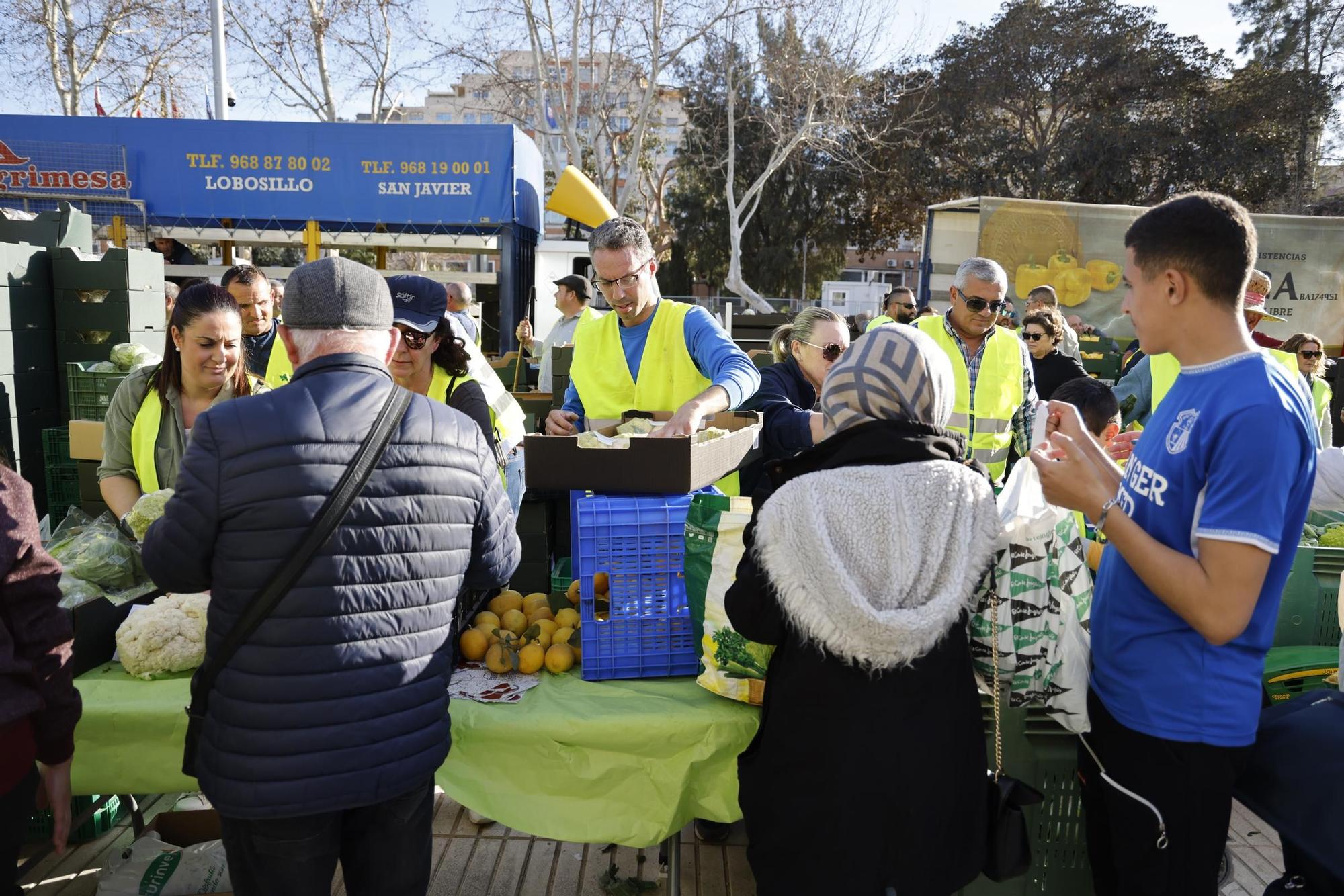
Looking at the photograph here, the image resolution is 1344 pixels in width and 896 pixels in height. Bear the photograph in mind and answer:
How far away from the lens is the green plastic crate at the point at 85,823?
300 centimetres

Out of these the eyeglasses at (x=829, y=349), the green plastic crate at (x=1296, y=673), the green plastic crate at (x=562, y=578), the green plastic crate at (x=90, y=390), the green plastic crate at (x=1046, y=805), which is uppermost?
the eyeglasses at (x=829, y=349)

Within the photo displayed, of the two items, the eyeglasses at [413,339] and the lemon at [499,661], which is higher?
the eyeglasses at [413,339]

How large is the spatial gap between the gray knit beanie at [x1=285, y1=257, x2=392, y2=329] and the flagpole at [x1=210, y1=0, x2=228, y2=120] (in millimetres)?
14712

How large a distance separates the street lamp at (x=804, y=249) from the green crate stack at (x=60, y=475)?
29146 mm

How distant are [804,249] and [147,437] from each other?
101 feet

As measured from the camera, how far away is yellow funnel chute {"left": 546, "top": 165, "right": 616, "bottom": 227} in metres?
12.7

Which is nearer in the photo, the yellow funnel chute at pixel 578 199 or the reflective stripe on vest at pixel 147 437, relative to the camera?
the reflective stripe on vest at pixel 147 437

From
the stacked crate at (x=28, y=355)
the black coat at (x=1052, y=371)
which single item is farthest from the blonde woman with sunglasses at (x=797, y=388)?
the stacked crate at (x=28, y=355)

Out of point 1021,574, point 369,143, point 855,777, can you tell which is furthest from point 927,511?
point 369,143

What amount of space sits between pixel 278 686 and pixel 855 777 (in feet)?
3.73

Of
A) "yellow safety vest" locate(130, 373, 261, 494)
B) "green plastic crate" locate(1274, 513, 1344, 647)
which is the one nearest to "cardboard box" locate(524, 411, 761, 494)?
"yellow safety vest" locate(130, 373, 261, 494)

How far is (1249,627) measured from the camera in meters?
1.77

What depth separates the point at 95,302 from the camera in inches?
235

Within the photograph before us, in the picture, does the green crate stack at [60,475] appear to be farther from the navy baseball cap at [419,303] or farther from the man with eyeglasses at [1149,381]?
the man with eyeglasses at [1149,381]
